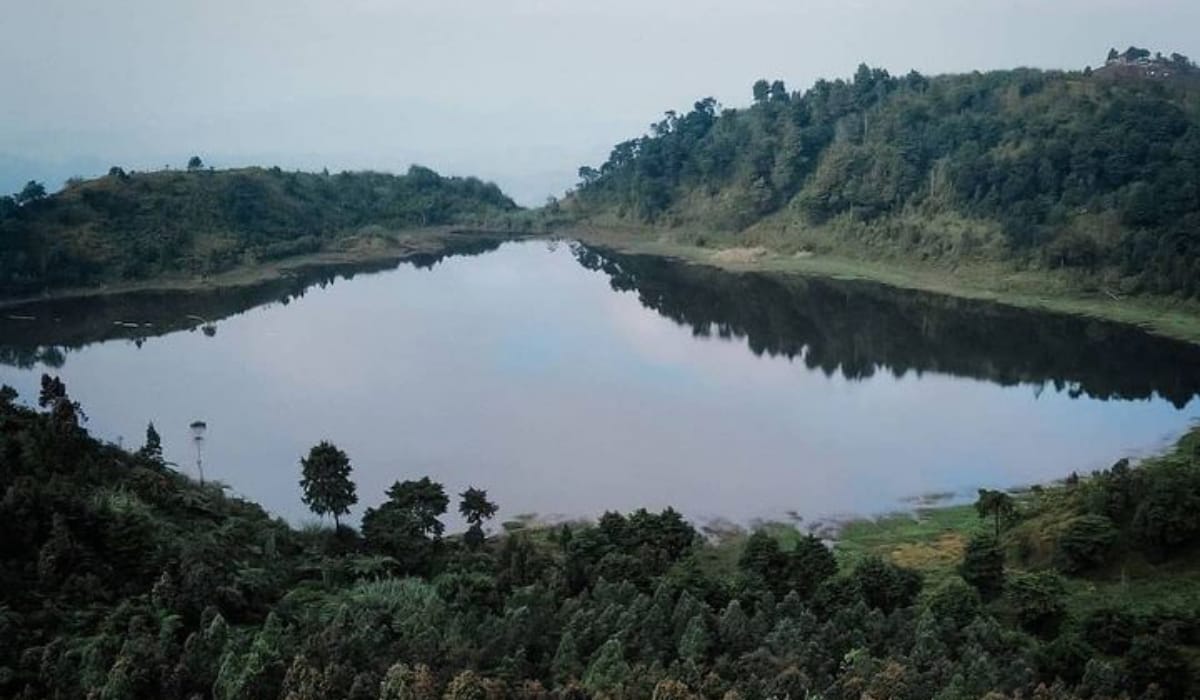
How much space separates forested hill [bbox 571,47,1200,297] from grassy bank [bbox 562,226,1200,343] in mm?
1347

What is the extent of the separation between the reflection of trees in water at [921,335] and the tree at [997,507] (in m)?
18.5

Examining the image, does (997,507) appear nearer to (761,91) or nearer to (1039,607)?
(1039,607)

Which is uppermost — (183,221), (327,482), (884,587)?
(183,221)

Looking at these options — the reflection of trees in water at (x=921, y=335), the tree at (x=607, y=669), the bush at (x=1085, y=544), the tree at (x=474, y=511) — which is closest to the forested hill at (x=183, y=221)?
the reflection of trees in water at (x=921, y=335)

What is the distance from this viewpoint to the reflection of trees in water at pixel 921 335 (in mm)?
49031

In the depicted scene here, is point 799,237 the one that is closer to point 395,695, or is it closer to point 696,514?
point 696,514

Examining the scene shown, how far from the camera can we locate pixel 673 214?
101625mm

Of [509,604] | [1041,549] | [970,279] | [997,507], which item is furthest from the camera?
[970,279]

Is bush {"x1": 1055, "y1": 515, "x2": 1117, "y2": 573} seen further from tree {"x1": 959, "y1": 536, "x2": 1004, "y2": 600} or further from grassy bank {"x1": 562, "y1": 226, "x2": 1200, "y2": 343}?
grassy bank {"x1": 562, "y1": 226, "x2": 1200, "y2": 343}

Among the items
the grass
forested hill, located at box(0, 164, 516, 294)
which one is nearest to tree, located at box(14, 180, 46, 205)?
forested hill, located at box(0, 164, 516, 294)

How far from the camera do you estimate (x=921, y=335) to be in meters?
57.6

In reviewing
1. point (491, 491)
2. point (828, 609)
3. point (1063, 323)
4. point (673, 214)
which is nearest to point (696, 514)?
point (491, 491)

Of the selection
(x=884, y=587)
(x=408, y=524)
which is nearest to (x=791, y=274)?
(x=408, y=524)

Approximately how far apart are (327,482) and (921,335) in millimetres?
39200
